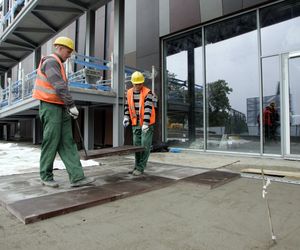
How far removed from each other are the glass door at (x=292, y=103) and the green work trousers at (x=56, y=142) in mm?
4690

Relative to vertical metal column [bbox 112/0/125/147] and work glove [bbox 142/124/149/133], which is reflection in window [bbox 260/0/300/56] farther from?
work glove [bbox 142/124/149/133]

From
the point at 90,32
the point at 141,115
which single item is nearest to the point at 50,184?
the point at 141,115

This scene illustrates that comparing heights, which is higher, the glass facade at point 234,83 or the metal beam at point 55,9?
the metal beam at point 55,9

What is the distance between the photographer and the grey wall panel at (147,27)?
8781 mm

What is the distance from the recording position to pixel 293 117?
604 cm

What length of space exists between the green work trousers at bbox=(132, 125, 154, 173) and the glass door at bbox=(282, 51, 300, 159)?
3.42m

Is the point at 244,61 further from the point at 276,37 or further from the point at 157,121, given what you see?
the point at 157,121

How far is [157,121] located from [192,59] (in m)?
2.19

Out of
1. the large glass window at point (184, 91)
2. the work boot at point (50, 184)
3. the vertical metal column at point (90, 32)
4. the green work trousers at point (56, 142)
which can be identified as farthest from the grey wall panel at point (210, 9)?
the work boot at point (50, 184)

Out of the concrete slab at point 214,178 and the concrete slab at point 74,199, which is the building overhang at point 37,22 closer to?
the concrete slab at point 214,178

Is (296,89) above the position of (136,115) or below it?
above

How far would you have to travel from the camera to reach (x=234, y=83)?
7191 millimetres

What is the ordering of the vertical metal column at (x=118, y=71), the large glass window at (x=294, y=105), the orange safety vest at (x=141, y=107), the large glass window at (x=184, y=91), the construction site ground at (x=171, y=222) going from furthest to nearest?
1. the large glass window at (x=184, y=91)
2. the vertical metal column at (x=118, y=71)
3. the large glass window at (x=294, y=105)
4. the orange safety vest at (x=141, y=107)
5. the construction site ground at (x=171, y=222)

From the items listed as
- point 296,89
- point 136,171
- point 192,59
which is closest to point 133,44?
point 192,59
